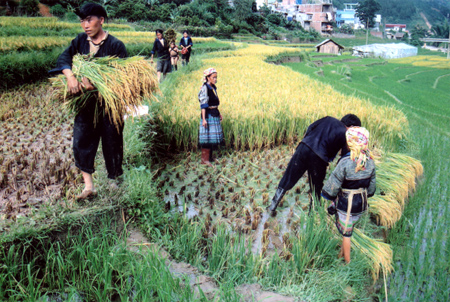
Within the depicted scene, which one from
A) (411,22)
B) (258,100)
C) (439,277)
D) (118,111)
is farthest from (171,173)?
(411,22)

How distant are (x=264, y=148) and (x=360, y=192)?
91.5 inches

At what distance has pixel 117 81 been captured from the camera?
2.46m

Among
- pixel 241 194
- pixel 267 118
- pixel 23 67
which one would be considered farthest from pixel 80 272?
pixel 23 67

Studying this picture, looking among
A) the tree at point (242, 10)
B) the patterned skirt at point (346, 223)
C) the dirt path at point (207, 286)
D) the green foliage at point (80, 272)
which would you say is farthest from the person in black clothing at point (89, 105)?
the tree at point (242, 10)

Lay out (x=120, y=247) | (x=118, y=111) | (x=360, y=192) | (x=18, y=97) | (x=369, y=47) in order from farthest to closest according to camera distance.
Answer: (x=369, y=47) → (x=18, y=97) → (x=118, y=111) → (x=360, y=192) → (x=120, y=247)

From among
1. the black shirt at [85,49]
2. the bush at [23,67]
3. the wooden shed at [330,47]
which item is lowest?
the bush at [23,67]

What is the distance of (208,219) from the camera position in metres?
2.82

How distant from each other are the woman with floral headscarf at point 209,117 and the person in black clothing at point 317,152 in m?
1.23

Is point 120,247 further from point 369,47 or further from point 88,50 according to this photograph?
point 369,47

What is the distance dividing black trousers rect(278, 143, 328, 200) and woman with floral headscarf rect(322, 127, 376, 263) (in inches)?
16.3

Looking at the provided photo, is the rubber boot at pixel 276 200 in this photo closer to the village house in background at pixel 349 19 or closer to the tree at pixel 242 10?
the tree at pixel 242 10

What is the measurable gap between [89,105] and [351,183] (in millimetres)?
1920

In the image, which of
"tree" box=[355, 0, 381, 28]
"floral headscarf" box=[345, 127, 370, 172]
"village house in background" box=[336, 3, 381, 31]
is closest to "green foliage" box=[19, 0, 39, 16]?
"floral headscarf" box=[345, 127, 370, 172]

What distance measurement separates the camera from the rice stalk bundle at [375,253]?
7.59ft
